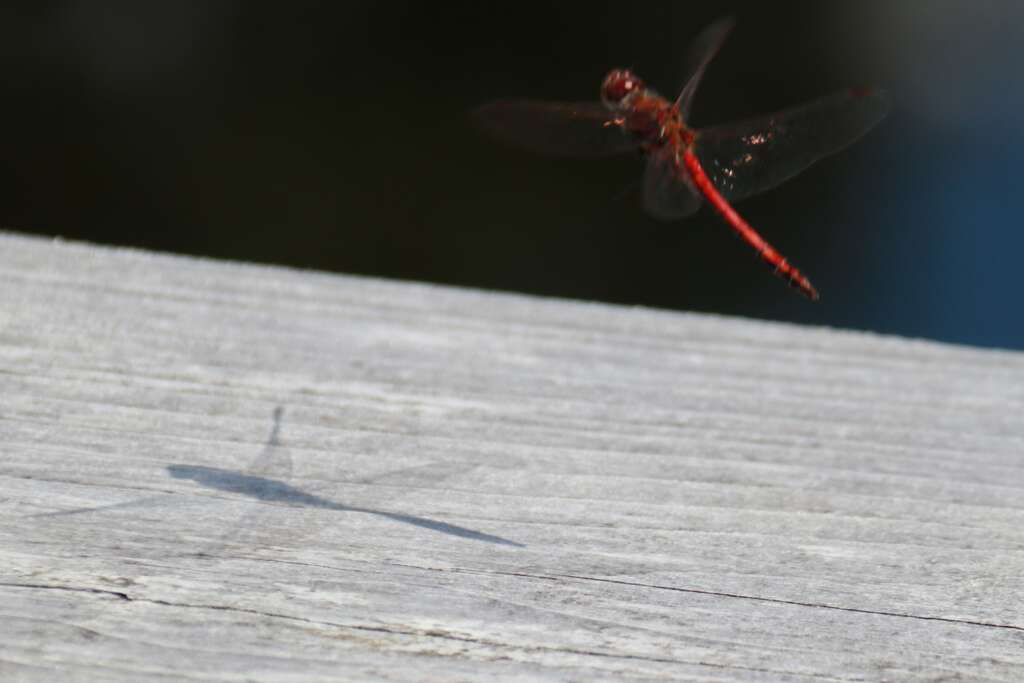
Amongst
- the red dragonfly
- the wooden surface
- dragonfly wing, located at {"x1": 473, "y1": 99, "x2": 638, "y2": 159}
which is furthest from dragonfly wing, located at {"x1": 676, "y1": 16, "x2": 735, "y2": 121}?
the wooden surface

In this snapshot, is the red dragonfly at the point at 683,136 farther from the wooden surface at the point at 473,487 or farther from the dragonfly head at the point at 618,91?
the wooden surface at the point at 473,487

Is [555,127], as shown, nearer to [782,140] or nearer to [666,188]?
[666,188]

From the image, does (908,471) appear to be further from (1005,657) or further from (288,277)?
(288,277)

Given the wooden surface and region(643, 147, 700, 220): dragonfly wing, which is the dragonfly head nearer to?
region(643, 147, 700, 220): dragonfly wing

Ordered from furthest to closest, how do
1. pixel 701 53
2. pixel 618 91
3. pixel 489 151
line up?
1. pixel 489 151
2. pixel 618 91
3. pixel 701 53

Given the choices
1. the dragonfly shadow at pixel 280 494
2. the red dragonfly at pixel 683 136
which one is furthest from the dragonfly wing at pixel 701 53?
the dragonfly shadow at pixel 280 494

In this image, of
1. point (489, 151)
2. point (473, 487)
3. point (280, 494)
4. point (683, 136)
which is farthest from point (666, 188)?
point (489, 151)
